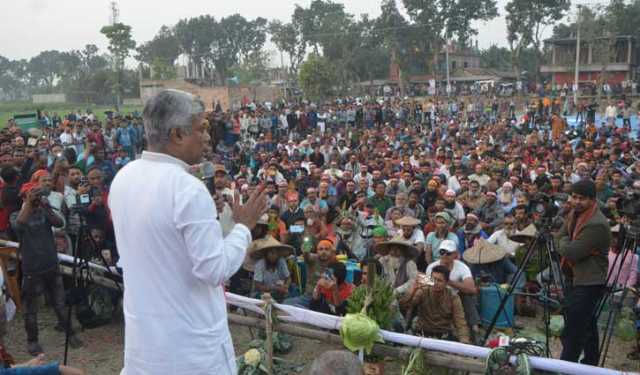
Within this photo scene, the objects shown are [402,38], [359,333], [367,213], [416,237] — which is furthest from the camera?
[402,38]

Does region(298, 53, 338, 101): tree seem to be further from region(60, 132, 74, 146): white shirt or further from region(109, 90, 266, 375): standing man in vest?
region(109, 90, 266, 375): standing man in vest

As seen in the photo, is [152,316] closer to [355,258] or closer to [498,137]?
[355,258]

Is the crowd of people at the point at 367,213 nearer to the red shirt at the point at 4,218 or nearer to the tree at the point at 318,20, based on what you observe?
the red shirt at the point at 4,218

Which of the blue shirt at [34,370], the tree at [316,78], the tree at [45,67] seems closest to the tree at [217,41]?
the tree at [316,78]

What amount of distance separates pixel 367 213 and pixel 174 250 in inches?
258

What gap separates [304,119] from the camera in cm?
2120

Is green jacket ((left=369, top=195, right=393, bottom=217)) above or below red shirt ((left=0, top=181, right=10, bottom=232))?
below

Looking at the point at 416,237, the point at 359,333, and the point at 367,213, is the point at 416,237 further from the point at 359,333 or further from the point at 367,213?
the point at 359,333

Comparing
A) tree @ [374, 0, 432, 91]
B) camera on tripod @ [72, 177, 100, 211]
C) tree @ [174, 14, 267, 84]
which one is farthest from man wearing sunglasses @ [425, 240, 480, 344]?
tree @ [174, 14, 267, 84]

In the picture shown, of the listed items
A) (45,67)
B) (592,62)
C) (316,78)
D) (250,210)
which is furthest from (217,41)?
(250,210)

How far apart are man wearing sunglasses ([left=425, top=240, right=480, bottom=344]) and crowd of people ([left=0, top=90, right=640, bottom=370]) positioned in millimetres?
13

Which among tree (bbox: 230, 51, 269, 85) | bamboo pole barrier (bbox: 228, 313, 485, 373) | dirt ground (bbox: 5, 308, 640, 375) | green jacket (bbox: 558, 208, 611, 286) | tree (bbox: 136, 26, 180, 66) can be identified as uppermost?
tree (bbox: 136, 26, 180, 66)

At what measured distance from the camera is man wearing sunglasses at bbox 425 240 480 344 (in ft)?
17.6

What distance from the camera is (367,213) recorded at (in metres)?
8.05
